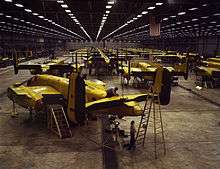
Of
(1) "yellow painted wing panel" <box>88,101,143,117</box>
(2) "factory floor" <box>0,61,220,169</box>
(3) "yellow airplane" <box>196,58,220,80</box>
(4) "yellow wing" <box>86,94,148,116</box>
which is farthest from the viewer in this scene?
(3) "yellow airplane" <box>196,58,220,80</box>

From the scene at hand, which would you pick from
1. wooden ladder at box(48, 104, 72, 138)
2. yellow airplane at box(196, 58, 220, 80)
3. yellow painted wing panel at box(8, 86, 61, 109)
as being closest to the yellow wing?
wooden ladder at box(48, 104, 72, 138)

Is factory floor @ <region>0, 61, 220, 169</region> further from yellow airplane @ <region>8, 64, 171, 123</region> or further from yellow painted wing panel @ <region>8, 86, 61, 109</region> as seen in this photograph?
yellow airplane @ <region>8, 64, 171, 123</region>

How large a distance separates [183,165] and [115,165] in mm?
3244

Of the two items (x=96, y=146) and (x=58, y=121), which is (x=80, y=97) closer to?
(x=96, y=146)

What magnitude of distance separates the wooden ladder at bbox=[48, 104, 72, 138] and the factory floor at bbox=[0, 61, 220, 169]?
0.47 meters

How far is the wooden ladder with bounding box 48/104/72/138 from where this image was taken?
1712 centimetres

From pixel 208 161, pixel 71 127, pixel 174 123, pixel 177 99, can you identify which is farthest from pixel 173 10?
pixel 208 161

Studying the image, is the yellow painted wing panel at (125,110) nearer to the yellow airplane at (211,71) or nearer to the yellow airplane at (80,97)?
the yellow airplane at (80,97)

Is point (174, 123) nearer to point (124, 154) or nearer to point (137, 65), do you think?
point (124, 154)

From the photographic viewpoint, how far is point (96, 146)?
15359 mm

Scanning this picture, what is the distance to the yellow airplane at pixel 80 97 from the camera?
13.4m

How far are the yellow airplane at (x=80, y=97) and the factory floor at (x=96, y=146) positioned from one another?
6.12ft

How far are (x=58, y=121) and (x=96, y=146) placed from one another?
3770mm

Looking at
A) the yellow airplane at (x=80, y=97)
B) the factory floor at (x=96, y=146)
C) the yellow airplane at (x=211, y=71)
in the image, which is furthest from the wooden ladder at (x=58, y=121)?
the yellow airplane at (x=211, y=71)
